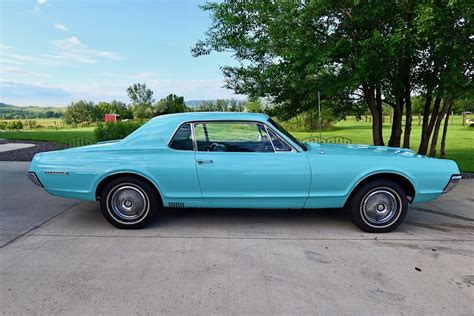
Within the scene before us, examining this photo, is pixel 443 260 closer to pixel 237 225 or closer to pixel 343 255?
pixel 343 255

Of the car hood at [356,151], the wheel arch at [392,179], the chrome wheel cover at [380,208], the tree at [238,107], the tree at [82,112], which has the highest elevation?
the tree at [82,112]

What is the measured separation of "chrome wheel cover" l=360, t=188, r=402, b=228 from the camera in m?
3.99

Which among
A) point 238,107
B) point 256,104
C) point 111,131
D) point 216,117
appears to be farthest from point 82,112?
point 216,117

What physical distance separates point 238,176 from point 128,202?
1.42m

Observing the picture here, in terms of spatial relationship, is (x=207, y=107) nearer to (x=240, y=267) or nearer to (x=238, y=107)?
(x=238, y=107)

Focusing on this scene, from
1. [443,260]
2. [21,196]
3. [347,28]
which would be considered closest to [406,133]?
[347,28]

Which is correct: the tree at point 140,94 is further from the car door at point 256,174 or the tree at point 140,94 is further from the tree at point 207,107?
the car door at point 256,174

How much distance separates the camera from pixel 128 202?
13.4 feet

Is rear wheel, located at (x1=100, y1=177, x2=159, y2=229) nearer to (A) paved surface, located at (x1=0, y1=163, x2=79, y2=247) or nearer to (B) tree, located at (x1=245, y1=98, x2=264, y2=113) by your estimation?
(A) paved surface, located at (x1=0, y1=163, x2=79, y2=247)

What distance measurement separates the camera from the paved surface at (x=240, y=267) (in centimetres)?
255

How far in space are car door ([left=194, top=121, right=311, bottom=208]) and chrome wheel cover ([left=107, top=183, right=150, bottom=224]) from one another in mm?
780

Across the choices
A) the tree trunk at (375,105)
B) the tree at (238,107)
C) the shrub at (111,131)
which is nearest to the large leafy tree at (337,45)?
the tree trunk at (375,105)

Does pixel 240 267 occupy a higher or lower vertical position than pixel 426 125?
lower

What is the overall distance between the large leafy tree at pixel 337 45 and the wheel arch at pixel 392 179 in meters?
2.46
